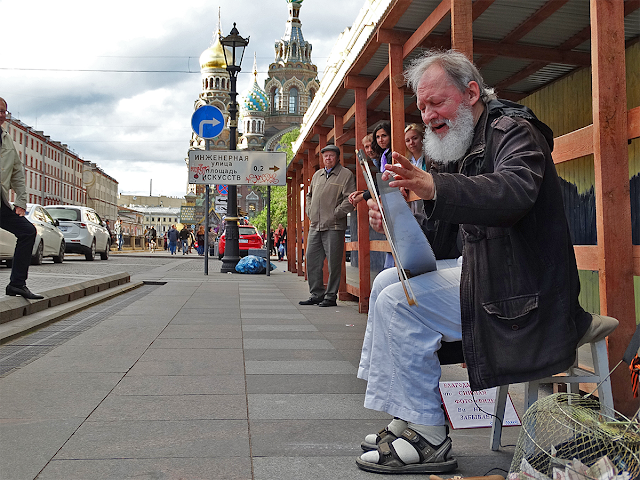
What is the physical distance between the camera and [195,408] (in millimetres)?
3543

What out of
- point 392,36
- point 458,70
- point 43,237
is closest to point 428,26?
point 392,36

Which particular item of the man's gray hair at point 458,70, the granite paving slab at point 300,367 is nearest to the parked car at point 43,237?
the granite paving slab at point 300,367

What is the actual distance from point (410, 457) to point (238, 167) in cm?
1355

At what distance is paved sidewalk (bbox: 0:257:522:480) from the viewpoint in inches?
105

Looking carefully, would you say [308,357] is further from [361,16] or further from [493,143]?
[361,16]

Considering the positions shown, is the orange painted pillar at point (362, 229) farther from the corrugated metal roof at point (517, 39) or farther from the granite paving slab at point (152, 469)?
the granite paving slab at point (152, 469)

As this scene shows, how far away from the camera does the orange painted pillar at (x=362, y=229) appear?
325 inches

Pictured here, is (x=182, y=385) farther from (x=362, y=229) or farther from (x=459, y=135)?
(x=362, y=229)

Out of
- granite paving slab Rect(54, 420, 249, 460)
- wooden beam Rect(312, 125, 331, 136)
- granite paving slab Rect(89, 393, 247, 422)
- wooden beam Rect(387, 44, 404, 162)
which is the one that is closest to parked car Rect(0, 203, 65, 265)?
wooden beam Rect(312, 125, 331, 136)

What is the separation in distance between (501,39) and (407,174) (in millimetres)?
4848

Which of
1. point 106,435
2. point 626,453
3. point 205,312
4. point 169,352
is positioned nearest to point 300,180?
point 205,312

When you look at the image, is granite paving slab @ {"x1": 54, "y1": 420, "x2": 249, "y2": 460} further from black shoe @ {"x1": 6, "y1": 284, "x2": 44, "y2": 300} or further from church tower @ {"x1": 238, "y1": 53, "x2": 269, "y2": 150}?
church tower @ {"x1": 238, "y1": 53, "x2": 269, "y2": 150}

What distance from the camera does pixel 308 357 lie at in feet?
17.0

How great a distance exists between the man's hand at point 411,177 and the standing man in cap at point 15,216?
5.76m
